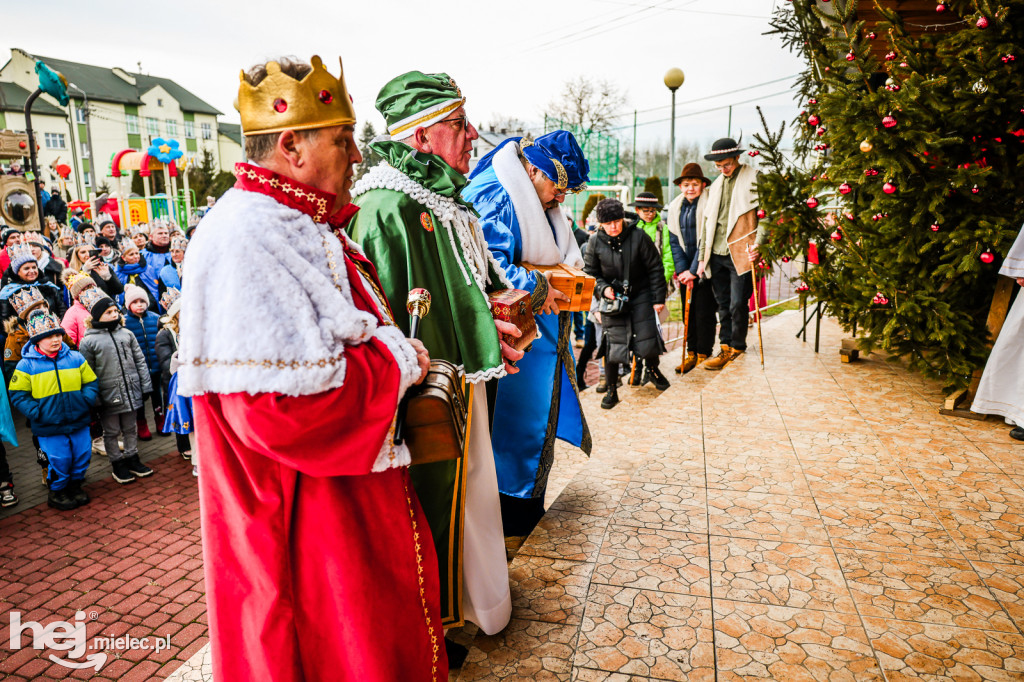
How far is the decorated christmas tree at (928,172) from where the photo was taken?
4559 millimetres

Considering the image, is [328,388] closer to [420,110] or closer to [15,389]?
[420,110]

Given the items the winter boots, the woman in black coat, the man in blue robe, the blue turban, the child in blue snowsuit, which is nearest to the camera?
the man in blue robe

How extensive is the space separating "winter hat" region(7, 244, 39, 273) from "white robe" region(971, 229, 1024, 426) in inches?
339

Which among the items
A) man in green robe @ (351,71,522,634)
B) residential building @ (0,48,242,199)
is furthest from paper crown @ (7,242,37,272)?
residential building @ (0,48,242,199)

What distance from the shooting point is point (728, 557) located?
10.2 feet

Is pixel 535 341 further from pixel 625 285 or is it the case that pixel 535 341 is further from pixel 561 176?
pixel 625 285

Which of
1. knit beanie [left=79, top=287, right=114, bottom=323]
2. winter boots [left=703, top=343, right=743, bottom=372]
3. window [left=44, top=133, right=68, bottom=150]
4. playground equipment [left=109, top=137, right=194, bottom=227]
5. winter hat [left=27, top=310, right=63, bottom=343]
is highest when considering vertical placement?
window [left=44, top=133, right=68, bottom=150]

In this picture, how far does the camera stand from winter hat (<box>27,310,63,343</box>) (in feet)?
17.0

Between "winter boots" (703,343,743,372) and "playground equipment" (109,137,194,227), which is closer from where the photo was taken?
"winter boots" (703,343,743,372)

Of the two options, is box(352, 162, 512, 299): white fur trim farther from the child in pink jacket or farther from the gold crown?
the child in pink jacket

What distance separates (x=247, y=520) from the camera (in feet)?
5.02

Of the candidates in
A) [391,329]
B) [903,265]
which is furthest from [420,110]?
[903,265]

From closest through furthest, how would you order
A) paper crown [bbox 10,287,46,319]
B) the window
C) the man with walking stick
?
paper crown [bbox 10,287,46,319], the man with walking stick, the window

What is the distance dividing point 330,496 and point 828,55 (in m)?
6.65
